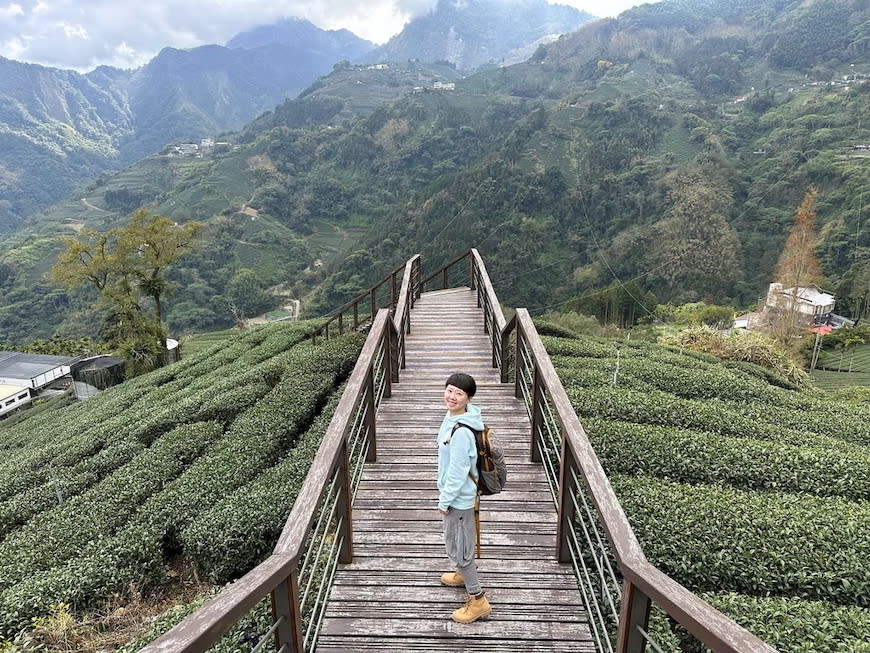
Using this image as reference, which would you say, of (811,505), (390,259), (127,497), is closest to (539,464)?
(811,505)

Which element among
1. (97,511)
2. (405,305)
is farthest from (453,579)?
(97,511)

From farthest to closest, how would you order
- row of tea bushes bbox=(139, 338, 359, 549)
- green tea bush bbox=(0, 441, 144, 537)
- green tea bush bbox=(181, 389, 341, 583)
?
green tea bush bbox=(0, 441, 144, 537), row of tea bushes bbox=(139, 338, 359, 549), green tea bush bbox=(181, 389, 341, 583)

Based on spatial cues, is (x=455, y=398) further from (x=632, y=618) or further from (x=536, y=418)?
(x=536, y=418)

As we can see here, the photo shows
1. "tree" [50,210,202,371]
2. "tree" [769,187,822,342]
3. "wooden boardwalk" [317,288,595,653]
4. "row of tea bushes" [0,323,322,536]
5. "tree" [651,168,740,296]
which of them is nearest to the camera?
"wooden boardwalk" [317,288,595,653]

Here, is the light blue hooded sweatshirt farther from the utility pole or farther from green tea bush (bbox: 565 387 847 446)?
the utility pole

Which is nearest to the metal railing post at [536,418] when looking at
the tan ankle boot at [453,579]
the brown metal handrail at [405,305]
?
the tan ankle boot at [453,579]

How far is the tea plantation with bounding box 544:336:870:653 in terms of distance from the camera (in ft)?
11.3

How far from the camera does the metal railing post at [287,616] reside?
6.60ft

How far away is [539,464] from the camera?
413 cm

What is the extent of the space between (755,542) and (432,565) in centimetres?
279

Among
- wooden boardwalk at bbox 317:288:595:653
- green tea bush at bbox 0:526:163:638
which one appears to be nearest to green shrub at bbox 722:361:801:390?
wooden boardwalk at bbox 317:288:595:653

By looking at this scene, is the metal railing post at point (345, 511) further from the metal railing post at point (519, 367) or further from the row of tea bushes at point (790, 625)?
the metal railing post at point (519, 367)

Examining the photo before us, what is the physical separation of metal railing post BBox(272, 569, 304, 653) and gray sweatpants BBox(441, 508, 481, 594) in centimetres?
91

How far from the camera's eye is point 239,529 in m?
5.03
